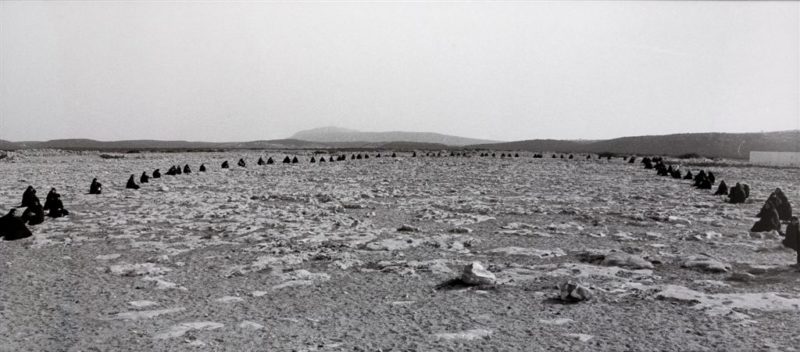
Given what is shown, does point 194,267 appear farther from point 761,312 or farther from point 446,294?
point 761,312

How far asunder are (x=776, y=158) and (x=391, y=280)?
5159cm

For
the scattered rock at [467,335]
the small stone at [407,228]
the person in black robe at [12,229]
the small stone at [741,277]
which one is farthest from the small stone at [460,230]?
the person in black robe at [12,229]

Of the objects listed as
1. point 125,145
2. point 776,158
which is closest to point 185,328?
point 776,158

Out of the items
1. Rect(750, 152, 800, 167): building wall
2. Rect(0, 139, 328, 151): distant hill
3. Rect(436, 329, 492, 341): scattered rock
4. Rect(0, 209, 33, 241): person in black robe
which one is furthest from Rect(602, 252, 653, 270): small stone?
Rect(0, 139, 328, 151): distant hill

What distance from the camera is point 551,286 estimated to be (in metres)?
7.21

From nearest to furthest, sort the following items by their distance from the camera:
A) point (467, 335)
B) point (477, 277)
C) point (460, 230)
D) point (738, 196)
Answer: point (467, 335) < point (477, 277) < point (460, 230) < point (738, 196)

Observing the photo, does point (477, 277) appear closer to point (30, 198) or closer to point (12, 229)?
point (12, 229)

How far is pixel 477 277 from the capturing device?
23.8 feet

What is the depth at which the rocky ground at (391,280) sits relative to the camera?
17.9 ft

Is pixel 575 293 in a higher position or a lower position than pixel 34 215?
lower

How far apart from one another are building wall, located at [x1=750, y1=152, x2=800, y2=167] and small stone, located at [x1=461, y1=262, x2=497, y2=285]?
4380 centimetres

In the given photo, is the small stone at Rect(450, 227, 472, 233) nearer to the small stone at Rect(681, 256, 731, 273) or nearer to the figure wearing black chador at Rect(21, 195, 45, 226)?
the small stone at Rect(681, 256, 731, 273)

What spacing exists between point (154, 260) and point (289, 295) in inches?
113

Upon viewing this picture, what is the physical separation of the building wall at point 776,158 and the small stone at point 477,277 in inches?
1724
